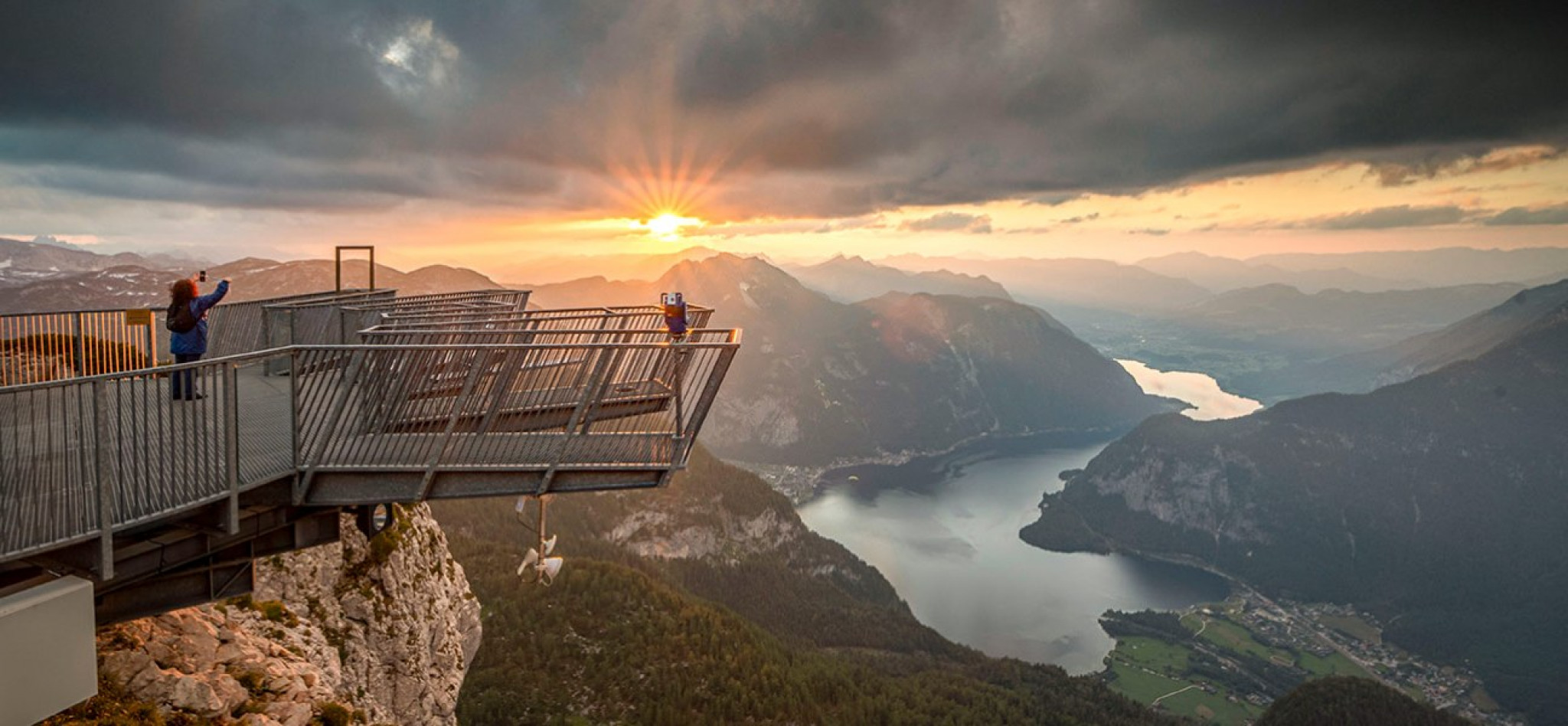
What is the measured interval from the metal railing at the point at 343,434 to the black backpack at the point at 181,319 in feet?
5.31

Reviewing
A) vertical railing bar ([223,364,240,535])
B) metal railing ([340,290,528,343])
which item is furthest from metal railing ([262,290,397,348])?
vertical railing bar ([223,364,240,535])

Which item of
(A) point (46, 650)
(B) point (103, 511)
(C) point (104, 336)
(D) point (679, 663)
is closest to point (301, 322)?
(C) point (104, 336)

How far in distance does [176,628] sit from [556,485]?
609 cm

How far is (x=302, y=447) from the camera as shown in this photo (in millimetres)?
11391

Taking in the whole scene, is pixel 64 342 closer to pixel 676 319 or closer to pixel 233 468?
pixel 233 468

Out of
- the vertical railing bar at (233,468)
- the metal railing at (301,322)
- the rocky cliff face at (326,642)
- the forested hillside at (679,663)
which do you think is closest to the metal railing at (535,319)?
the vertical railing bar at (233,468)

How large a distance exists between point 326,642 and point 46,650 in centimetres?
828

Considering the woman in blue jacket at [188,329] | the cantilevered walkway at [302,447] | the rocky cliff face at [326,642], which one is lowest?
the rocky cliff face at [326,642]

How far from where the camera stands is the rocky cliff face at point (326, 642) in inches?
426

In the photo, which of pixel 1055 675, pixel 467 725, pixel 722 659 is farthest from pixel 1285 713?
pixel 467 725

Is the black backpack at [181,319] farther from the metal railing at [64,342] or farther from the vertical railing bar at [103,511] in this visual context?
the vertical railing bar at [103,511]

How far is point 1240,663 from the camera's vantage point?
196750 mm

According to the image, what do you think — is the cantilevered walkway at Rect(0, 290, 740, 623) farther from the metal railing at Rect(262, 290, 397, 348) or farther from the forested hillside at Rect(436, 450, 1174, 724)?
the forested hillside at Rect(436, 450, 1174, 724)

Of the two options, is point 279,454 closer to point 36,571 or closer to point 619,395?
point 36,571
